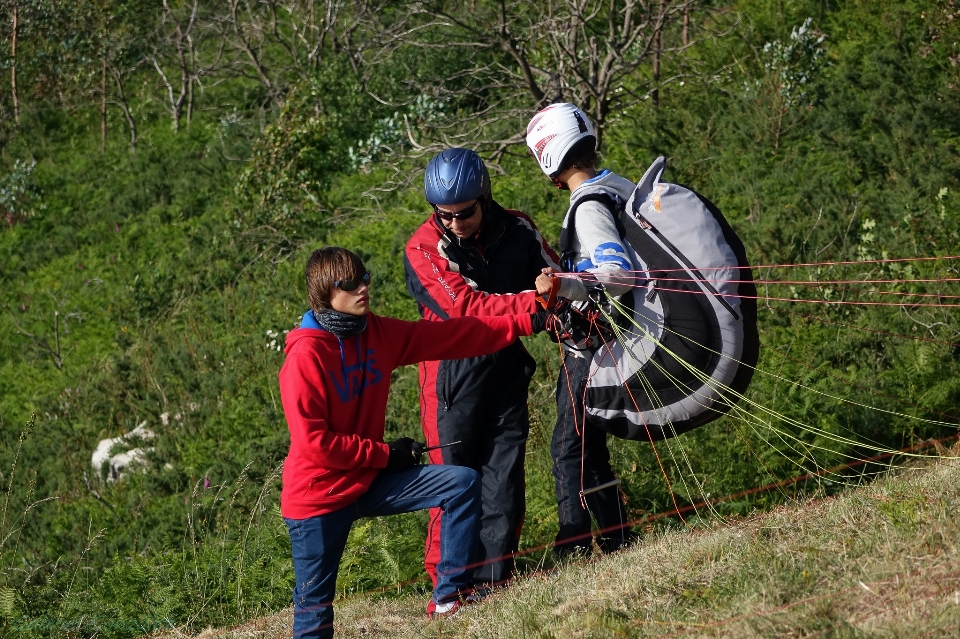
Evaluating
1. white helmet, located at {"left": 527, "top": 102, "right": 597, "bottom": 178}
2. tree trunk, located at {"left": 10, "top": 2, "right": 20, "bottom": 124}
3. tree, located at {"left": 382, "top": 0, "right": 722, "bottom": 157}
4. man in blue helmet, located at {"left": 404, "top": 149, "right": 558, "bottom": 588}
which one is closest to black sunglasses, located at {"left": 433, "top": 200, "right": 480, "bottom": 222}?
man in blue helmet, located at {"left": 404, "top": 149, "right": 558, "bottom": 588}

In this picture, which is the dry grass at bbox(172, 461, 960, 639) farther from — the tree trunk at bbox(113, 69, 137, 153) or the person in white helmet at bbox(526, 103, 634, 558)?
the tree trunk at bbox(113, 69, 137, 153)

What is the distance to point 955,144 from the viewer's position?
9.12 metres

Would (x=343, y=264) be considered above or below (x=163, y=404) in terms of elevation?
above

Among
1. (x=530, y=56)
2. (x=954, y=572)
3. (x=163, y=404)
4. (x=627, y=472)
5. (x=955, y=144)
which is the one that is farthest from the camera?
(x=530, y=56)

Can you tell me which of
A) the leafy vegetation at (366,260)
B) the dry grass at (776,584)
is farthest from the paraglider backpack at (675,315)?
the leafy vegetation at (366,260)

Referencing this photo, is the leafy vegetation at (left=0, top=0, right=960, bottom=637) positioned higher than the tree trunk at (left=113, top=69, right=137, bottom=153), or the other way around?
the tree trunk at (left=113, top=69, right=137, bottom=153)

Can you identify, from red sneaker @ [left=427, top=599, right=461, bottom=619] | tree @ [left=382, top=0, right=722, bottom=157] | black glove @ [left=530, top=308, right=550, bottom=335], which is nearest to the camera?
red sneaker @ [left=427, top=599, right=461, bottom=619]

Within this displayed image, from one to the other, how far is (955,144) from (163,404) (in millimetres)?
7741

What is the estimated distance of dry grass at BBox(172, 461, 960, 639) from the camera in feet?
10.4

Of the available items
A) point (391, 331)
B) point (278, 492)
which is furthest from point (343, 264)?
point (278, 492)

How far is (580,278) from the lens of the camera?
4445mm

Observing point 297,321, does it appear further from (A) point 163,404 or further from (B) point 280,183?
(B) point 280,183

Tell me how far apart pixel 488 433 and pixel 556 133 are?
4.90ft

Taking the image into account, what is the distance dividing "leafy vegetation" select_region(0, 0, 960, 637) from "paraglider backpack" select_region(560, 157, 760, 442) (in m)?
0.81
